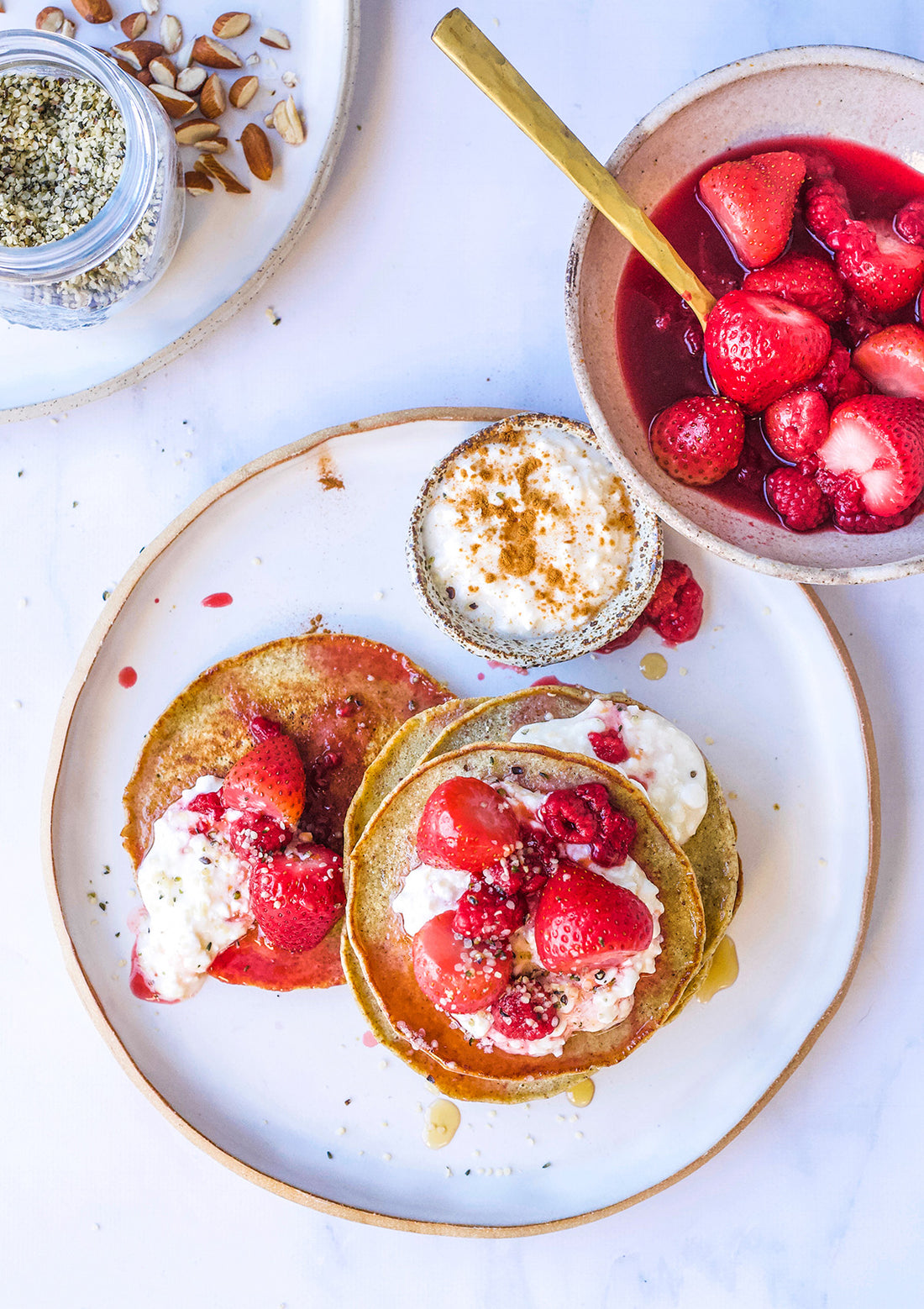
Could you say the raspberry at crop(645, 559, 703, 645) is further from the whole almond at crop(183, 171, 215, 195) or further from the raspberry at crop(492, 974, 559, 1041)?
the whole almond at crop(183, 171, 215, 195)

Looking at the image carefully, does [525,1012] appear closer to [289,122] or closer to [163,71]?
[289,122]

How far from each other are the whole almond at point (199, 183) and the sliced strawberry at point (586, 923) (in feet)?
5.54

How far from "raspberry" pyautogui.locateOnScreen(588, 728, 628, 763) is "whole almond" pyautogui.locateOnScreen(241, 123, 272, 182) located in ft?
4.77

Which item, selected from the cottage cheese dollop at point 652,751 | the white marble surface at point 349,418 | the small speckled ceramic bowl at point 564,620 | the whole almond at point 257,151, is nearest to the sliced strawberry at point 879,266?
the small speckled ceramic bowl at point 564,620

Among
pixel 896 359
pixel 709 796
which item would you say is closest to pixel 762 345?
pixel 896 359

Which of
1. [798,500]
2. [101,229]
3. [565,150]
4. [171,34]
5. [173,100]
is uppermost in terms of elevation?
[171,34]

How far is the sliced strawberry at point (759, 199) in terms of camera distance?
1739mm

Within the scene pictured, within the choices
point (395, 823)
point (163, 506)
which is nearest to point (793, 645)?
point (395, 823)

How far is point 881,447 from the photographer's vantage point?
5.59 ft

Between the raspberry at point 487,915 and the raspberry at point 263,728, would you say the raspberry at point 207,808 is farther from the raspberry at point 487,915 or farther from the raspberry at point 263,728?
the raspberry at point 487,915

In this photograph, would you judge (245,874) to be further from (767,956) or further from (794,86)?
(794,86)

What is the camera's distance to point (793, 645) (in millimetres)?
2299

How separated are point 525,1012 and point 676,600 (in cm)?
95

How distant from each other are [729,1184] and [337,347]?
7.41 feet
